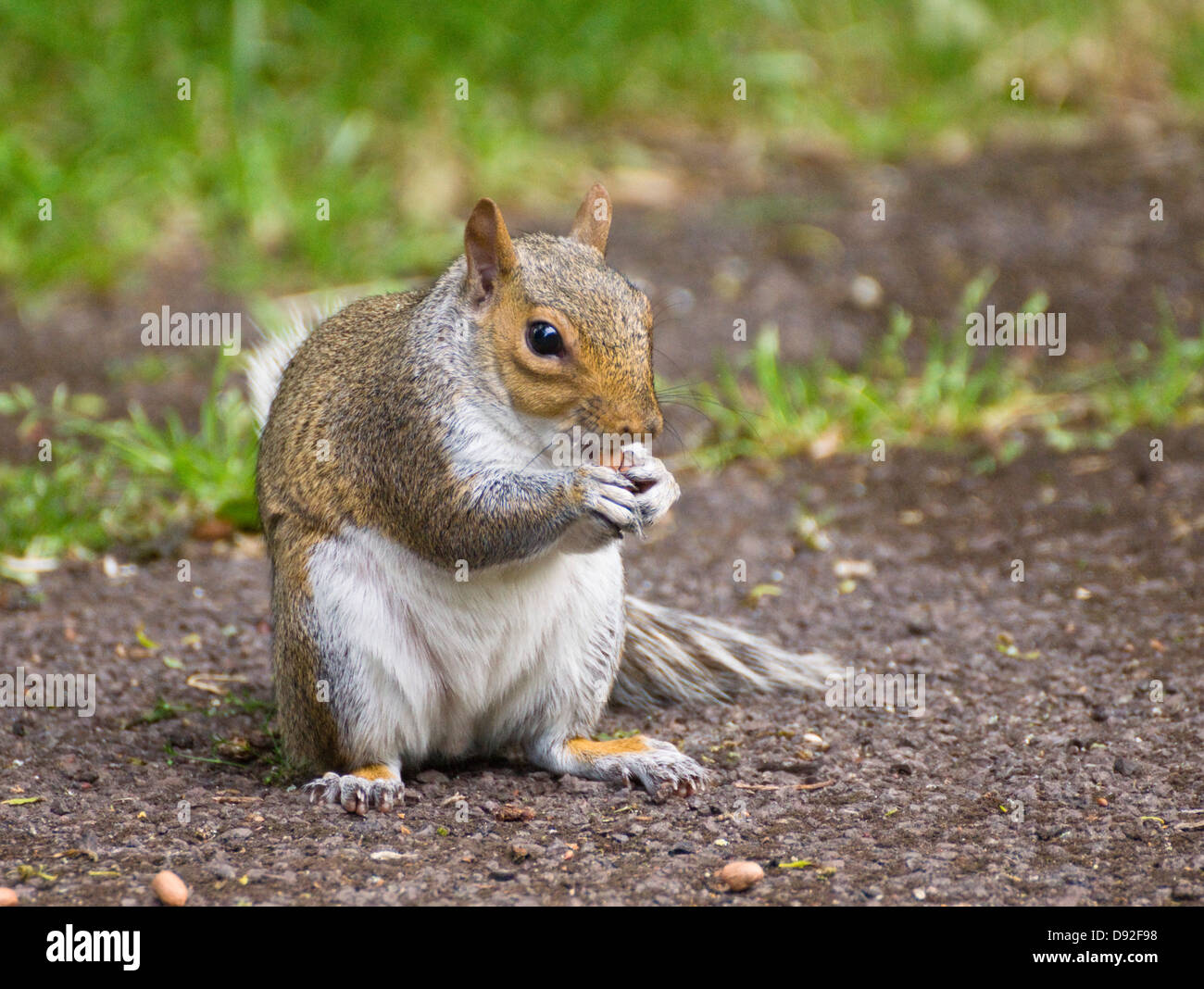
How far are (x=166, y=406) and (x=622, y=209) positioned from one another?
2.89 metres

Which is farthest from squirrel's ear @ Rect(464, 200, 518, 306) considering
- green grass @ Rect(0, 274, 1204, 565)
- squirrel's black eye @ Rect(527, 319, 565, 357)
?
green grass @ Rect(0, 274, 1204, 565)

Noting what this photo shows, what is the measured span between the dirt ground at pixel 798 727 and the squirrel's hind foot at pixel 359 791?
5cm

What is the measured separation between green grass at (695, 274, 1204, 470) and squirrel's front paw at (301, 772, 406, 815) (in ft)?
8.59

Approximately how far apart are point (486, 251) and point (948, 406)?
3029 millimetres

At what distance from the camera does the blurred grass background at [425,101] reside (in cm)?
699

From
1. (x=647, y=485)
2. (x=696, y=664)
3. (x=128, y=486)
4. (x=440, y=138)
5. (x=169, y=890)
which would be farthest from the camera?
(x=440, y=138)

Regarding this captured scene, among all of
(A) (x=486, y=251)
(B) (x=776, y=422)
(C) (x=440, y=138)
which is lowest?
(B) (x=776, y=422)

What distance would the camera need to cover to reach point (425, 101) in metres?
7.65

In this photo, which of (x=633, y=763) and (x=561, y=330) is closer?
(x=561, y=330)

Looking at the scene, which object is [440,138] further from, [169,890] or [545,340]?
[169,890]

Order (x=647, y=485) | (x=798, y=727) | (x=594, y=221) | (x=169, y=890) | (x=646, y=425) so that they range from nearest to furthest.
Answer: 1. (x=169, y=890)
2. (x=646, y=425)
3. (x=647, y=485)
4. (x=594, y=221)
5. (x=798, y=727)

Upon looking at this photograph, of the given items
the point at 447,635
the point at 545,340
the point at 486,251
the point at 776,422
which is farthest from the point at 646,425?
the point at 776,422

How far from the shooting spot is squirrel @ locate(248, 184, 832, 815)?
10.1 feet

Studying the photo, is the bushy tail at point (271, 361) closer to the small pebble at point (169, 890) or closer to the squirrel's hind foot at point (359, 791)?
the squirrel's hind foot at point (359, 791)
